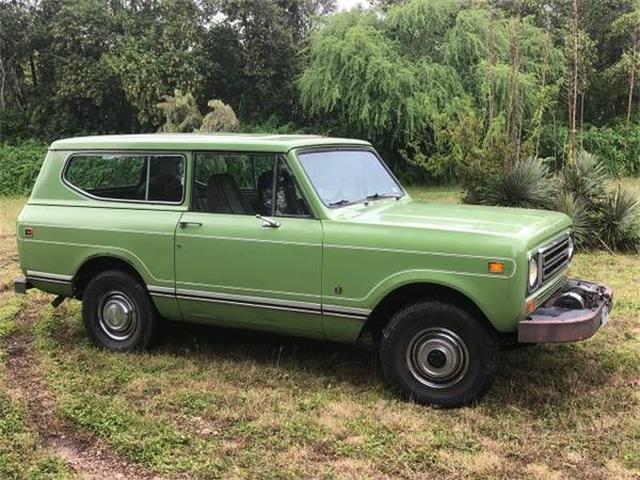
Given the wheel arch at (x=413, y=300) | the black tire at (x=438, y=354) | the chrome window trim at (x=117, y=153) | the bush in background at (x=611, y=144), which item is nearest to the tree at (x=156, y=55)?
the bush in background at (x=611, y=144)

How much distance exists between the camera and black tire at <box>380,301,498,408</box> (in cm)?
460

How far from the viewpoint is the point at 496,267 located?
14.4 feet

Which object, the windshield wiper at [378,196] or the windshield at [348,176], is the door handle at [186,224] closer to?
the windshield at [348,176]

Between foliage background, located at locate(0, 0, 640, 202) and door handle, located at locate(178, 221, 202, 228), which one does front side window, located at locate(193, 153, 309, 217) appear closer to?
door handle, located at locate(178, 221, 202, 228)

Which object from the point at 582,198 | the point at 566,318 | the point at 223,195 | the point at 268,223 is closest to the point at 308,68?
the point at 582,198

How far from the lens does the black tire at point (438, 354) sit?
460 cm

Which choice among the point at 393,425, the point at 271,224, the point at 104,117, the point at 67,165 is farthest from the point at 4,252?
the point at 104,117

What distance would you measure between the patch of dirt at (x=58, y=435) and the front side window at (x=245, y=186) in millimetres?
1807

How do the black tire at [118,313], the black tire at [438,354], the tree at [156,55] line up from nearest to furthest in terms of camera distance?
the black tire at [438,354] < the black tire at [118,313] < the tree at [156,55]

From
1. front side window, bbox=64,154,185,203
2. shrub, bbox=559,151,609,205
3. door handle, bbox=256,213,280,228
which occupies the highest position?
front side window, bbox=64,154,185,203

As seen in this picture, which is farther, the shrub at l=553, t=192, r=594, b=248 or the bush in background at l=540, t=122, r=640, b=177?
the bush in background at l=540, t=122, r=640, b=177

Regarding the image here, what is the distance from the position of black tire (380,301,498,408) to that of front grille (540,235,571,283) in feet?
1.98

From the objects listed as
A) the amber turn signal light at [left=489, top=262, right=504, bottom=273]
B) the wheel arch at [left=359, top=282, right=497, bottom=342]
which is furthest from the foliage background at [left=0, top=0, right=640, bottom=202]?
the amber turn signal light at [left=489, top=262, right=504, bottom=273]

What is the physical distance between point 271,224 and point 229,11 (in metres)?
21.8
